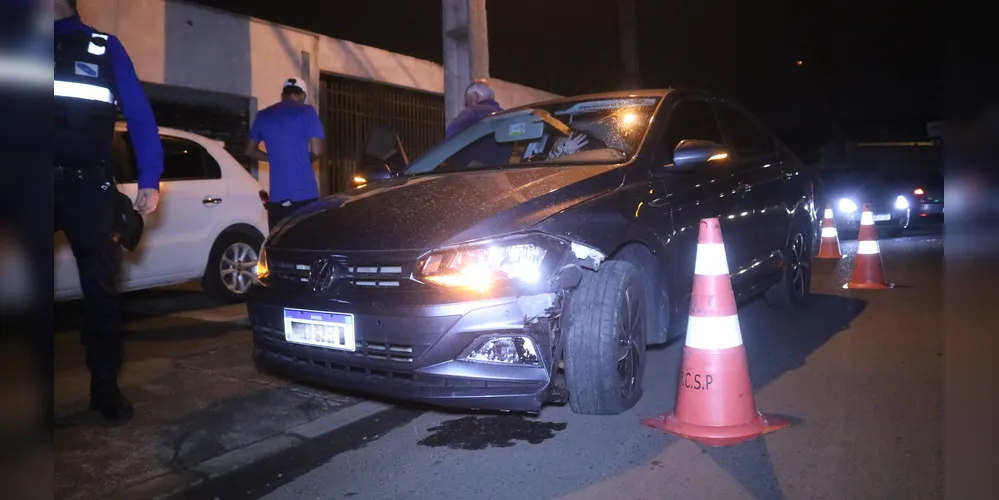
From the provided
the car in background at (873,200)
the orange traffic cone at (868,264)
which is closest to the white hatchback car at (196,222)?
the orange traffic cone at (868,264)

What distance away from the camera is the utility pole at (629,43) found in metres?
14.9

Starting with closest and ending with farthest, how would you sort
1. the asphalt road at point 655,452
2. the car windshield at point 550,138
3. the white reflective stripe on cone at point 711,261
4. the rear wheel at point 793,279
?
the asphalt road at point 655,452 → the white reflective stripe on cone at point 711,261 → the car windshield at point 550,138 → the rear wheel at point 793,279

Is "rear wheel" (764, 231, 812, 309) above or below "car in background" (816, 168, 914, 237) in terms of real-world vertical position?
below

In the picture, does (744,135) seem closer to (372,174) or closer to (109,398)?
(372,174)

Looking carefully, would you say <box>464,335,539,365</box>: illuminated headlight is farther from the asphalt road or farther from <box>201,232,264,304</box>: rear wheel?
<box>201,232,264,304</box>: rear wheel

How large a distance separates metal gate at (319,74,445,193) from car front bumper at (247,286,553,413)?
23.8 ft

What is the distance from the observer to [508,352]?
2777 millimetres

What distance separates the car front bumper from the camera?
2736 millimetres

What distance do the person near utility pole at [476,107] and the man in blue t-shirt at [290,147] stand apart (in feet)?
3.98

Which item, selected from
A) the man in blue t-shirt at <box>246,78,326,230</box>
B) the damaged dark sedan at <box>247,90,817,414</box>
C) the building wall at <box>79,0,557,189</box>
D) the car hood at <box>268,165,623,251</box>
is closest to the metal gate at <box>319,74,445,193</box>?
the building wall at <box>79,0,557,189</box>

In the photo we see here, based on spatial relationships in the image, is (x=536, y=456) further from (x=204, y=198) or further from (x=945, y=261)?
(x=204, y=198)

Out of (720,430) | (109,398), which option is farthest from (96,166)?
(720,430)

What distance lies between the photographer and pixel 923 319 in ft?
17.9

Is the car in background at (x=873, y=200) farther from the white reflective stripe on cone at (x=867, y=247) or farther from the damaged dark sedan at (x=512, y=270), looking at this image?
the damaged dark sedan at (x=512, y=270)
